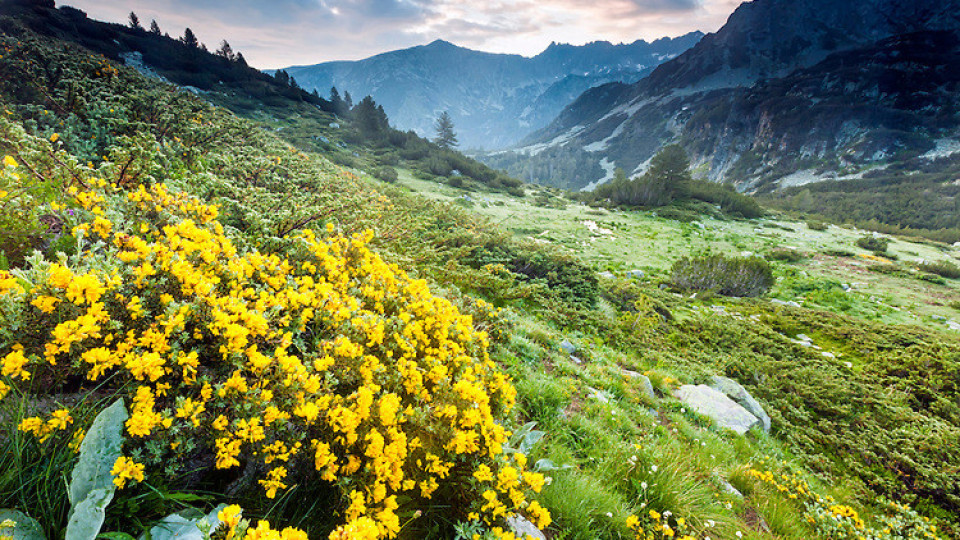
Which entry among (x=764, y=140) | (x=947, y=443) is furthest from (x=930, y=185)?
(x=947, y=443)

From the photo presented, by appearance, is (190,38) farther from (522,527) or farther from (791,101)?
(791,101)

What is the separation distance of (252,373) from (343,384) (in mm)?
623

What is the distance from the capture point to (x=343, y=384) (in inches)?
108

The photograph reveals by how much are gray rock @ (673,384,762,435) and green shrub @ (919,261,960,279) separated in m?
23.5

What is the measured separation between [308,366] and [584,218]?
964 inches

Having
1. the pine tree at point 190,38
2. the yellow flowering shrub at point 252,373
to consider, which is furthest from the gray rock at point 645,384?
the pine tree at point 190,38

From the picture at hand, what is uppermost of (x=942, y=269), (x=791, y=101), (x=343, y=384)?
(x=791, y=101)

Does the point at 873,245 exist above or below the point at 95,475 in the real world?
above

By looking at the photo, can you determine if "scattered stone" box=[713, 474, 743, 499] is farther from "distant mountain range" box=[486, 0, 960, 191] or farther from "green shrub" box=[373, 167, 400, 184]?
"distant mountain range" box=[486, 0, 960, 191]

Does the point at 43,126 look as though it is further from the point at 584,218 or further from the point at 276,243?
the point at 584,218

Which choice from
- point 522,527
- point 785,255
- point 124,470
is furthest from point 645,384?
point 785,255

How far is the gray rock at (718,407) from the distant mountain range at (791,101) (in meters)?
96.5

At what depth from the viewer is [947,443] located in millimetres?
5625

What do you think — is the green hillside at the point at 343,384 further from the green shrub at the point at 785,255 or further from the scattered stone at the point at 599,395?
the green shrub at the point at 785,255
